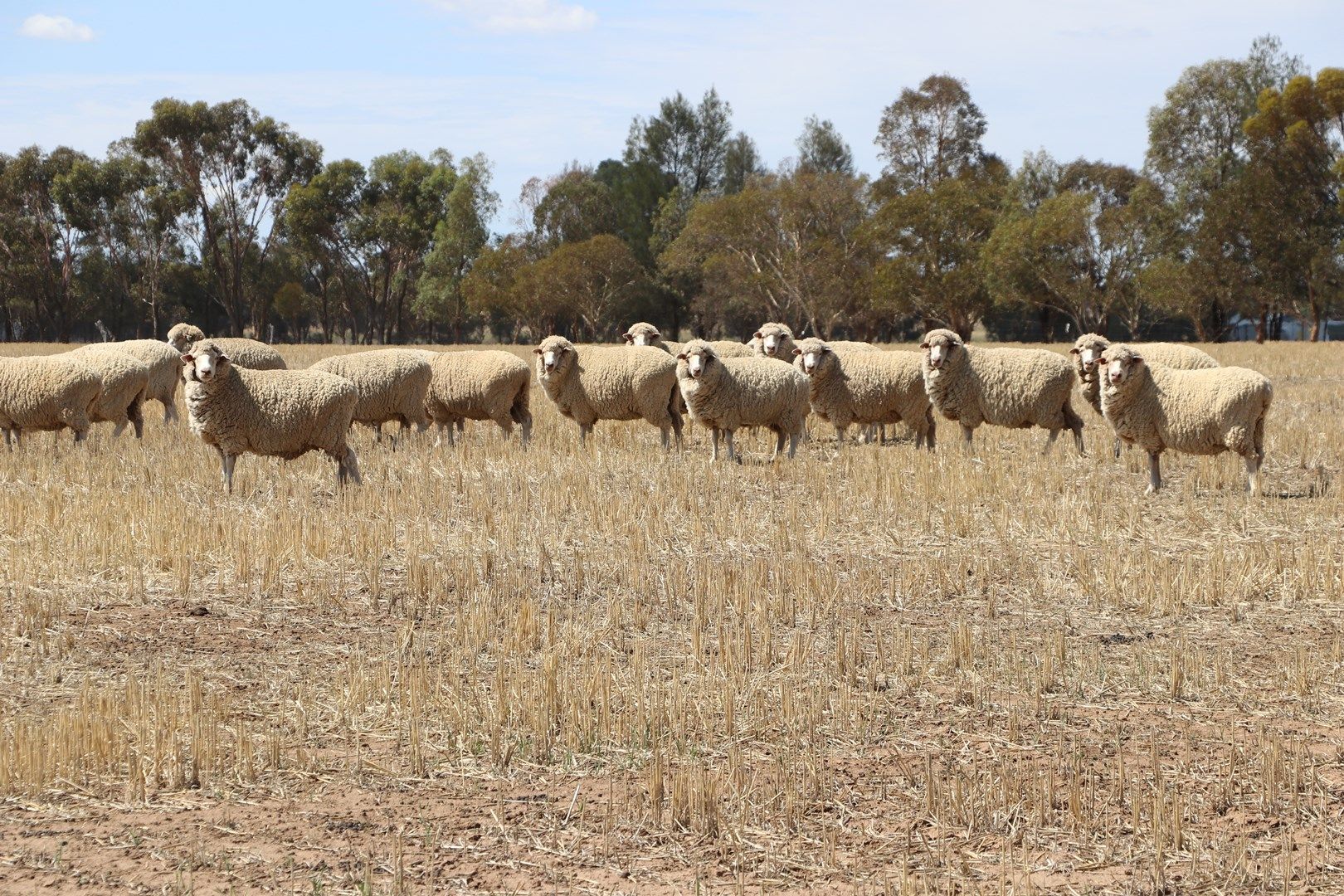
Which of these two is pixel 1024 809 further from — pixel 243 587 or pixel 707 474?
pixel 707 474

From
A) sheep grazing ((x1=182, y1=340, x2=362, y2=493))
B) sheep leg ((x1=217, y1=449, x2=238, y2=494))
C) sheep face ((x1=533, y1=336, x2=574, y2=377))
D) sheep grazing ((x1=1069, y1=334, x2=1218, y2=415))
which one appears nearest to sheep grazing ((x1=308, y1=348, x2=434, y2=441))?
sheep face ((x1=533, y1=336, x2=574, y2=377))

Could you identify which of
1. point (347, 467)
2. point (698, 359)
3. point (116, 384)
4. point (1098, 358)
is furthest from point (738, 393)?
point (116, 384)

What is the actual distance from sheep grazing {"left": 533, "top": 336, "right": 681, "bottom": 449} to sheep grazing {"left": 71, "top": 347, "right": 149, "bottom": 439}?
5.79m

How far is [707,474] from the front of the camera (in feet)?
44.8

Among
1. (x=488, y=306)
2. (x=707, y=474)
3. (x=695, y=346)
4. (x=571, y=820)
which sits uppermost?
(x=488, y=306)

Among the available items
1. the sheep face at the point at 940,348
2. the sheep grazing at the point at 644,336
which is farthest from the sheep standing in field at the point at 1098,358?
the sheep grazing at the point at 644,336

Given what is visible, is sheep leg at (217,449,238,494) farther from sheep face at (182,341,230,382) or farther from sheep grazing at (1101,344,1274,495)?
sheep grazing at (1101,344,1274,495)

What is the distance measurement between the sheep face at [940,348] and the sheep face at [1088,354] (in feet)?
4.86

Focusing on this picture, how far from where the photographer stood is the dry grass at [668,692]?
4.88m

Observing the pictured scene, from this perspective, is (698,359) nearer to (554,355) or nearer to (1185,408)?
(554,355)

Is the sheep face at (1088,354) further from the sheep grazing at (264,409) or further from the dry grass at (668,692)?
the sheep grazing at (264,409)

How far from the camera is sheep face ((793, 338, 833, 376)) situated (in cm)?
1723

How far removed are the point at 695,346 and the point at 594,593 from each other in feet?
22.8

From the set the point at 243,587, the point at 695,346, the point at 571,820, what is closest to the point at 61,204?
the point at 695,346
